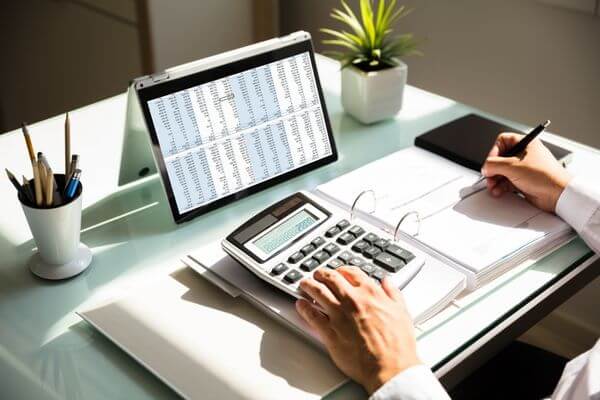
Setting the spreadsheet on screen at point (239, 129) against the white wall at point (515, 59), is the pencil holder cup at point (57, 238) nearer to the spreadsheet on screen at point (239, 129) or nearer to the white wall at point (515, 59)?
the spreadsheet on screen at point (239, 129)

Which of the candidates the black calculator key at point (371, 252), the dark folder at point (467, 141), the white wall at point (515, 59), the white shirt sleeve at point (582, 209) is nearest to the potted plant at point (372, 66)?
the dark folder at point (467, 141)

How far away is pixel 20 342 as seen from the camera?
1.14 metres

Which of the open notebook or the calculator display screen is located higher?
the calculator display screen

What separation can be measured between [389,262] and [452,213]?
0.83 ft

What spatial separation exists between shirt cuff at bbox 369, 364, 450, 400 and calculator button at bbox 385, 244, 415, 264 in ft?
0.69

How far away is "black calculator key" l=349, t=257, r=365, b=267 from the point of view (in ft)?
3.93

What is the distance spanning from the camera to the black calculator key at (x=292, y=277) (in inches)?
45.9

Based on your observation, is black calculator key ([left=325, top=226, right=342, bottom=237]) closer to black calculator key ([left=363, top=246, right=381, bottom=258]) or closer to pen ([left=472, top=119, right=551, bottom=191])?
black calculator key ([left=363, top=246, right=381, bottom=258])

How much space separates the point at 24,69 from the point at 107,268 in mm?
2313

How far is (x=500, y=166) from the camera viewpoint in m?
1.46

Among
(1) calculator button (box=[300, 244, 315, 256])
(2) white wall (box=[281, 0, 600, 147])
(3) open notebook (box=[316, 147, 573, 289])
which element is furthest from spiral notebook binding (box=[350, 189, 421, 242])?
(2) white wall (box=[281, 0, 600, 147])

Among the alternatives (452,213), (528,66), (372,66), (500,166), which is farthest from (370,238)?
(528,66)

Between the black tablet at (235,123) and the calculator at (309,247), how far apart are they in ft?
0.55

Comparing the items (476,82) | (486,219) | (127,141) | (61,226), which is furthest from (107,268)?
(476,82)
